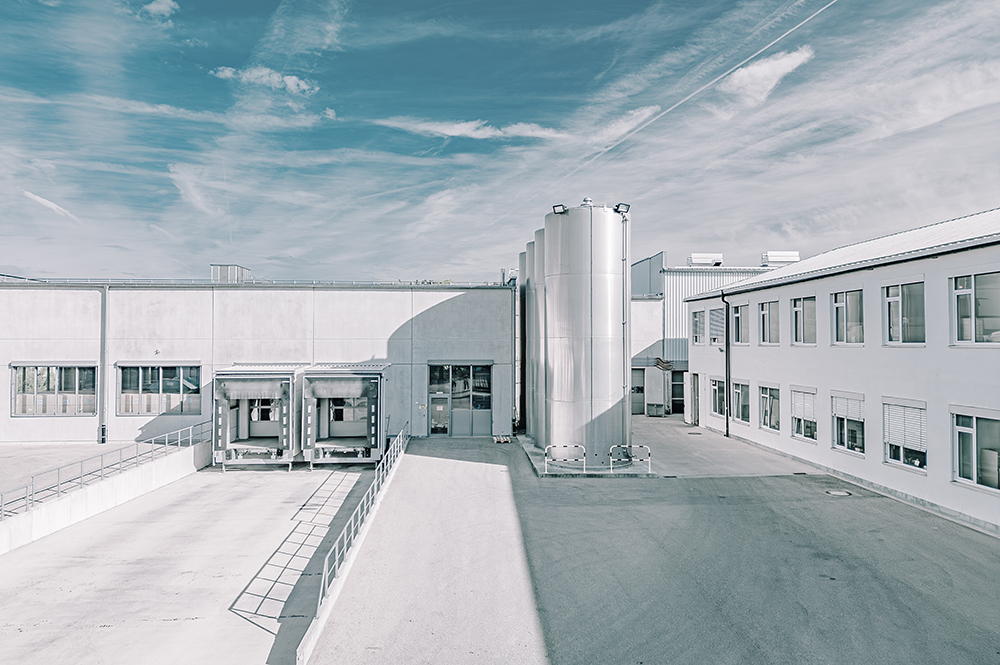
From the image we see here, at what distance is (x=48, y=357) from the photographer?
22.2 m

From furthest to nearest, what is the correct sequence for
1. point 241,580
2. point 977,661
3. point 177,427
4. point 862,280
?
point 177,427, point 862,280, point 241,580, point 977,661

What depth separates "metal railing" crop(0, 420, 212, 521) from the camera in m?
13.1

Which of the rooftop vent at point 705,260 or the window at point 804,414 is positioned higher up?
the rooftop vent at point 705,260

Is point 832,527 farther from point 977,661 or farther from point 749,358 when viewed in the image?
point 749,358

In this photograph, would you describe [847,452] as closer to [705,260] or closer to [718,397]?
[718,397]

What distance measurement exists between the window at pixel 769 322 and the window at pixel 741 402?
2.32m

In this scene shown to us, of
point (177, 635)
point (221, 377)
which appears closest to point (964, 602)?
point (177, 635)

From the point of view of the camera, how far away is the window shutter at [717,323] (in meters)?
23.7

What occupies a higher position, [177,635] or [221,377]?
[221,377]

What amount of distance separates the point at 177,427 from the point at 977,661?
79.6ft

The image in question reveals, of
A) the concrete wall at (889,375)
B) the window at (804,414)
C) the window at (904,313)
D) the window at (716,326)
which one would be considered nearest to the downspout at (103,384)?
the window at (716,326)

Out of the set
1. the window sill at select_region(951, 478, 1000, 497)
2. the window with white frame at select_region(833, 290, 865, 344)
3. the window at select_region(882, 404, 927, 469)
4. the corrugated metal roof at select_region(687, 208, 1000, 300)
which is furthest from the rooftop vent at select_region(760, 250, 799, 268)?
the window sill at select_region(951, 478, 1000, 497)

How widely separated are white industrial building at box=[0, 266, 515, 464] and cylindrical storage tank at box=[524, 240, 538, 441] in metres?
0.74

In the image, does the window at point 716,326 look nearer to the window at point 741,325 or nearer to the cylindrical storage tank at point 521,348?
the window at point 741,325
